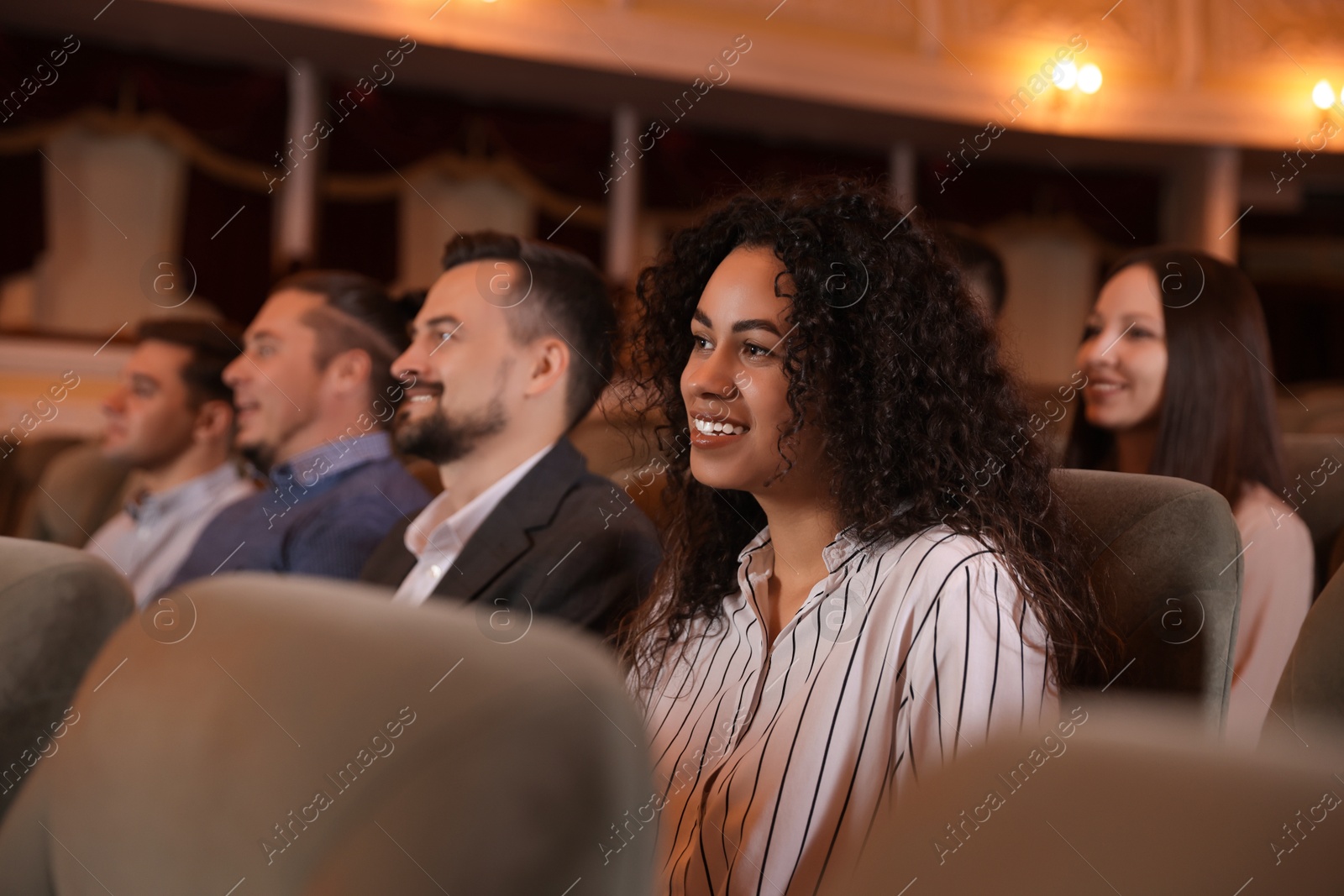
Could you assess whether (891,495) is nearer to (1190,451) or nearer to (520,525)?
(520,525)

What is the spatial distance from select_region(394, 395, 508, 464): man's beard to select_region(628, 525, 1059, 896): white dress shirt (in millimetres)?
721

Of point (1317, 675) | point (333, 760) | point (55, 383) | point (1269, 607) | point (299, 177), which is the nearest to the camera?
point (333, 760)

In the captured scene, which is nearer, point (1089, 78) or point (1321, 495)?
point (1321, 495)

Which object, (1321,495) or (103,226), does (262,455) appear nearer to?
(1321,495)

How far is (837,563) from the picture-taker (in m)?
1.16

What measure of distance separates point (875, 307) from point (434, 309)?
2.89ft

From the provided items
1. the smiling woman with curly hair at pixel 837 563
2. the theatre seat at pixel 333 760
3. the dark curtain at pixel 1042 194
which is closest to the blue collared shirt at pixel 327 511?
the smiling woman with curly hair at pixel 837 563

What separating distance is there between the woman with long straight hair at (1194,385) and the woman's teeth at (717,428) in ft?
2.53

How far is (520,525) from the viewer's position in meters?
1.60

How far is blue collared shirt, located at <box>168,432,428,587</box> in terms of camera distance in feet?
6.41

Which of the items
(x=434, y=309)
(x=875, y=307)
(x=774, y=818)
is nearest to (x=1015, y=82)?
(x=434, y=309)

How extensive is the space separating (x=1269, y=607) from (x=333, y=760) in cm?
132

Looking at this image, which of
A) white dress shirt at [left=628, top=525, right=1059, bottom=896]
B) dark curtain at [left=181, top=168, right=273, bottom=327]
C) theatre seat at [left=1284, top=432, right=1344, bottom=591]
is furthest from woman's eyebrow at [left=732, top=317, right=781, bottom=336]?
dark curtain at [left=181, top=168, right=273, bottom=327]

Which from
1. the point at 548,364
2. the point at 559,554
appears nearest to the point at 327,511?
the point at 548,364
